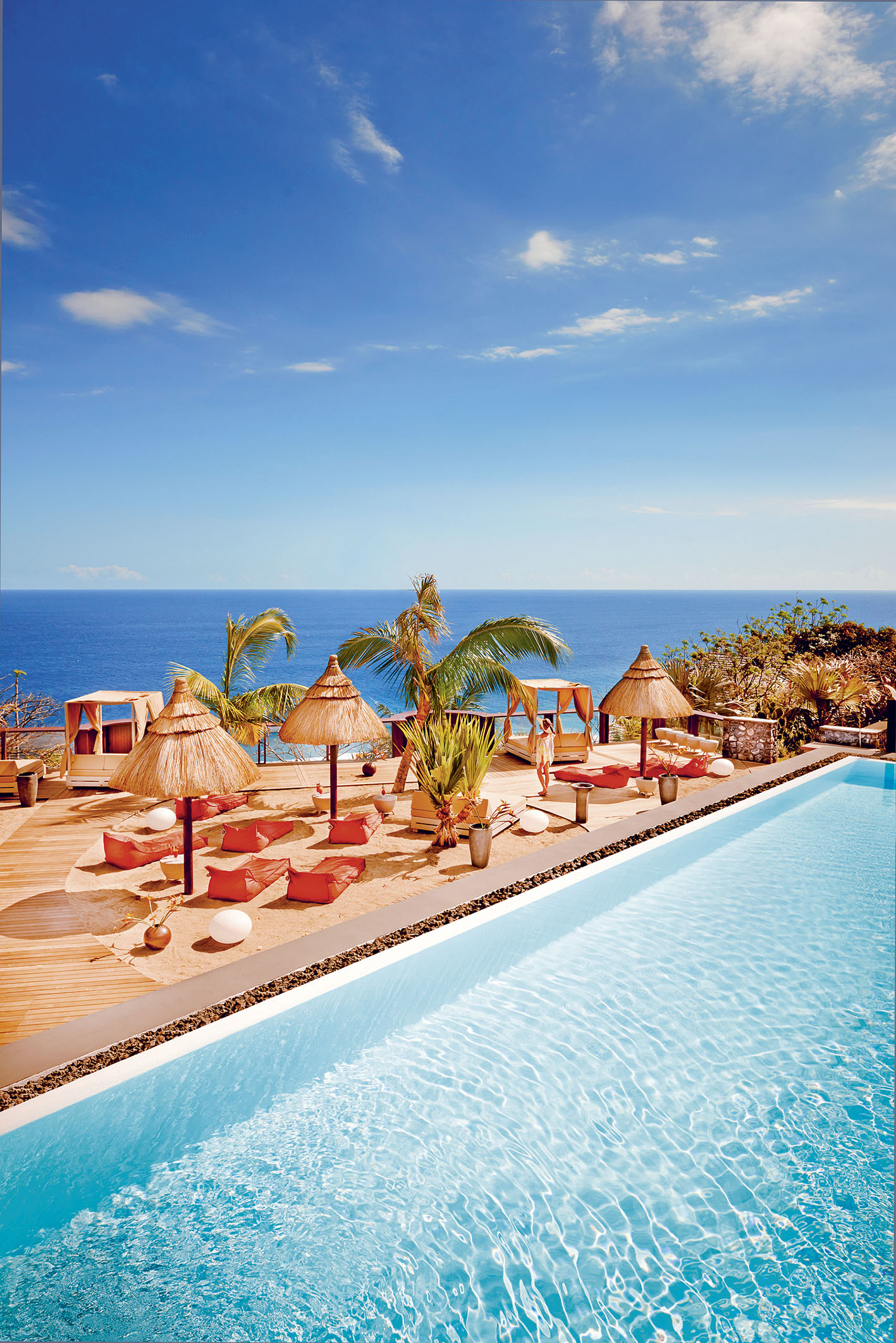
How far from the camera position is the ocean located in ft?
205

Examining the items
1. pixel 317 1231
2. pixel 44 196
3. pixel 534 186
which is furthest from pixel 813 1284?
pixel 44 196

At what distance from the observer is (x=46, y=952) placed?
4625 mm

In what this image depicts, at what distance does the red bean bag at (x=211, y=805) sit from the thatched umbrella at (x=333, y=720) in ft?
3.36

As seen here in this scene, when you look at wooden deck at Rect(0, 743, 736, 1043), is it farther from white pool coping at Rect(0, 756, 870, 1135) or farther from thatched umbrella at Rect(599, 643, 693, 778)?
thatched umbrella at Rect(599, 643, 693, 778)

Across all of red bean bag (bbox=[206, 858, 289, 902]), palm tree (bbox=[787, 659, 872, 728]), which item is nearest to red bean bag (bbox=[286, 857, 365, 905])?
red bean bag (bbox=[206, 858, 289, 902])

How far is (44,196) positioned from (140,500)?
7093 cm

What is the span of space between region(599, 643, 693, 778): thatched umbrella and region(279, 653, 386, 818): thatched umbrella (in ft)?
11.3

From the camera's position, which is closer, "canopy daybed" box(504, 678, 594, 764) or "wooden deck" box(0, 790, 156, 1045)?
"wooden deck" box(0, 790, 156, 1045)

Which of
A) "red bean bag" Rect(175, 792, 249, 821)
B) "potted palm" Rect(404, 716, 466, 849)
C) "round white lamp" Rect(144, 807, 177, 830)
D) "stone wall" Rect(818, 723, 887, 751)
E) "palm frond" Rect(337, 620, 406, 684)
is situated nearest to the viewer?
"round white lamp" Rect(144, 807, 177, 830)

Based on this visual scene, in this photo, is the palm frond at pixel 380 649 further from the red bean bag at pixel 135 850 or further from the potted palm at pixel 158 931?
the potted palm at pixel 158 931

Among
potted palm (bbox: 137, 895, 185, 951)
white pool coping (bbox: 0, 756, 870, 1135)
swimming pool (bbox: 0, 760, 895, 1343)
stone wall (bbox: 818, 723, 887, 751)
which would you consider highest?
stone wall (bbox: 818, 723, 887, 751)

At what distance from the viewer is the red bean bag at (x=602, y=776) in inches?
345

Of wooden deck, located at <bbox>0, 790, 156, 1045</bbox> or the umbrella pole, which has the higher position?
the umbrella pole

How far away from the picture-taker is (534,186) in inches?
626
